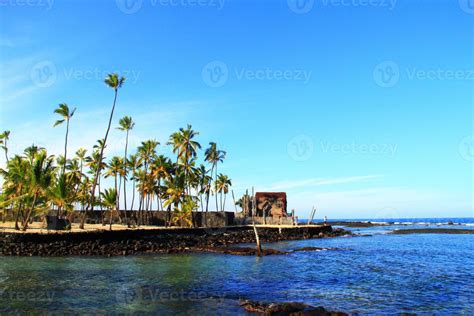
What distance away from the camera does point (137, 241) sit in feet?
144

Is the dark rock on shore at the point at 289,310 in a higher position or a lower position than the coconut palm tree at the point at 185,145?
lower

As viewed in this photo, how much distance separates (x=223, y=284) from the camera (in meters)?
23.0

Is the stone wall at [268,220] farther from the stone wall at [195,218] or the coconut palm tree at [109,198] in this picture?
the coconut palm tree at [109,198]

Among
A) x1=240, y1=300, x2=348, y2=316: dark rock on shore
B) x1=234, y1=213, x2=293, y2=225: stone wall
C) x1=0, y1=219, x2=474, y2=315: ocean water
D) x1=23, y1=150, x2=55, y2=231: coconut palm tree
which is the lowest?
x1=0, y1=219, x2=474, y2=315: ocean water

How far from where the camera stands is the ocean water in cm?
1788

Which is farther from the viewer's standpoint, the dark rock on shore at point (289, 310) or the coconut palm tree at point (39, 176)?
the coconut palm tree at point (39, 176)

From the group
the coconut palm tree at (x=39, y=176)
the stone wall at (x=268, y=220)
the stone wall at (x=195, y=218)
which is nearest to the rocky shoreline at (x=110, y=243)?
the coconut palm tree at (x=39, y=176)

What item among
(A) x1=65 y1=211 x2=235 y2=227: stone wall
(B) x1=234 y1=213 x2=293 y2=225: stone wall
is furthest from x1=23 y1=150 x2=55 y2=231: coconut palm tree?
(B) x1=234 y1=213 x2=293 y2=225: stone wall

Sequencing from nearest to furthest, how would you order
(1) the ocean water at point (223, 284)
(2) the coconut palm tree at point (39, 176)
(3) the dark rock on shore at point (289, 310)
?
(3) the dark rock on shore at point (289, 310), (1) the ocean water at point (223, 284), (2) the coconut palm tree at point (39, 176)

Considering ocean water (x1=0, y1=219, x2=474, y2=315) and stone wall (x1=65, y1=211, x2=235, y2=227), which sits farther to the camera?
stone wall (x1=65, y1=211, x2=235, y2=227)

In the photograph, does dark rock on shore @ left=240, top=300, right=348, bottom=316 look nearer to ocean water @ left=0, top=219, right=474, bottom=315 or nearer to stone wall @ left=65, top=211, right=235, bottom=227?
ocean water @ left=0, top=219, right=474, bottom=315

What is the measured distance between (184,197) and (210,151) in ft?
68.5

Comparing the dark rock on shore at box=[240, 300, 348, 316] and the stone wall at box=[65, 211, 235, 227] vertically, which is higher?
the stone wall at box=[65, 211, 235, 227]

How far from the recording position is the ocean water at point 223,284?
58.6ft
